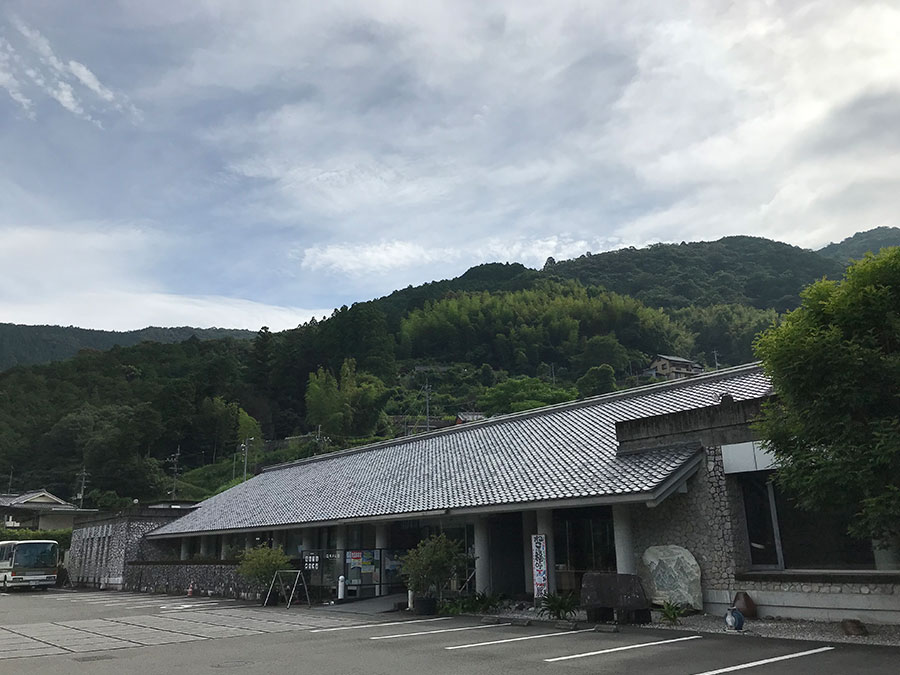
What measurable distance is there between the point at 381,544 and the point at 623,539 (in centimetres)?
976

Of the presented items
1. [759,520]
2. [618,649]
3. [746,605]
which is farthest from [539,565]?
[618,649]

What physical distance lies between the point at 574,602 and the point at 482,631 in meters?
2.41

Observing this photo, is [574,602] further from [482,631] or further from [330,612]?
[330,612]

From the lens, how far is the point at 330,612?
58.7ft

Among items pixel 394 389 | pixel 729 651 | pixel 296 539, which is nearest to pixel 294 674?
pixel 729 651

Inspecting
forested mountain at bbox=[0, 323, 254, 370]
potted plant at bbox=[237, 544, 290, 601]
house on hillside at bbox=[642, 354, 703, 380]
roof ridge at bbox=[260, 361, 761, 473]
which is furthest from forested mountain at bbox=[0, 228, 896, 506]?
forested mountain at bbox=[0, 323, 254, 370]

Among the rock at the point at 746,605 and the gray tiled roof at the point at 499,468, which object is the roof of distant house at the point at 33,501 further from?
the rock at the point at 746,605

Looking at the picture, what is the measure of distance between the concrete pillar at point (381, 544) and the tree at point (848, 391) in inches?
539

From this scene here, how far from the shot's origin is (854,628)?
10359 mm

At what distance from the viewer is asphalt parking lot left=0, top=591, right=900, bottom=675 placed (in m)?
8.74

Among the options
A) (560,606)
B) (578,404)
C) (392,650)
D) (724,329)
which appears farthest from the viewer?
(724,329)

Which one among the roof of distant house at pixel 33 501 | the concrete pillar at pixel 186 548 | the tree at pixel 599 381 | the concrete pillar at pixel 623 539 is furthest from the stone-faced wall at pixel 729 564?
the tree at pixel 599 381

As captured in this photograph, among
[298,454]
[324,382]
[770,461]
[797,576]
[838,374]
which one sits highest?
[324,382]

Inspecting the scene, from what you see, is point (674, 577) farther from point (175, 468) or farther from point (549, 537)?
point (175, 468)
